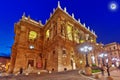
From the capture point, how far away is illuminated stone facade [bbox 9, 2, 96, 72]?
28094 mm

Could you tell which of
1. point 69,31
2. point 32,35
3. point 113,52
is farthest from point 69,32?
point 113,52

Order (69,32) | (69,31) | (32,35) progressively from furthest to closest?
(32,35) → (69,31) → (69,32)

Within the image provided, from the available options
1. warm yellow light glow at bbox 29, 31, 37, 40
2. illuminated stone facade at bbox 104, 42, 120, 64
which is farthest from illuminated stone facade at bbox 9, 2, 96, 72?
illuminated stone facade at bbox 104, 42, 120, 64

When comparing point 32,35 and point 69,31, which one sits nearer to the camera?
point 69,31

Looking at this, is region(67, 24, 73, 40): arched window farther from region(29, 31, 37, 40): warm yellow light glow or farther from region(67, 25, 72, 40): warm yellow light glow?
region(29, 31, 37, 40): warm yellow light glow

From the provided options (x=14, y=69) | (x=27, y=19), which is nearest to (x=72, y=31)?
(x=27, y=19)

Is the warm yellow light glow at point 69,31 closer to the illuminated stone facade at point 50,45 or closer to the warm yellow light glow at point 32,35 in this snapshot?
the illuminated stone facade at point 50,45

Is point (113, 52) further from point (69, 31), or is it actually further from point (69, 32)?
point (69, 32)

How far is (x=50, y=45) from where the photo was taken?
3166cm

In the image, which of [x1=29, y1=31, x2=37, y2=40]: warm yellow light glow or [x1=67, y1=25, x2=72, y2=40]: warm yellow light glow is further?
[x1=29, y1=31, x2=37, y2=40]: warm yellow light glow

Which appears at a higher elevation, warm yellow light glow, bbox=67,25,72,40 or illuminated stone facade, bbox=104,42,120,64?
warm yellow light glow, bbox=67,25,72,40

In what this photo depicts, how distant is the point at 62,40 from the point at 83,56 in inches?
340

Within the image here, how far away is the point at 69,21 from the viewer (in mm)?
34469

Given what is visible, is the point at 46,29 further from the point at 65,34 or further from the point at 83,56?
the point at 83,56
